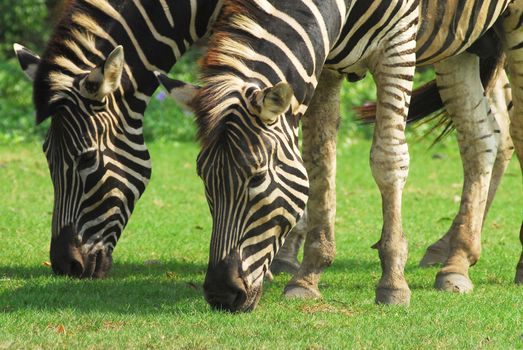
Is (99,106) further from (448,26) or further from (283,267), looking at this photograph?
(448,26)

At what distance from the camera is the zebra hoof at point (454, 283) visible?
24.1ft

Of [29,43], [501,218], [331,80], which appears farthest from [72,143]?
[29,43]

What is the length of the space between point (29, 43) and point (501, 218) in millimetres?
12535

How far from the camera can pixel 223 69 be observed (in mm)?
6012

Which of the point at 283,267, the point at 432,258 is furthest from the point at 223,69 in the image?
the point at 432,258

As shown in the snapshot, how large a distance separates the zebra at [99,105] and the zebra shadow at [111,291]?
25cm

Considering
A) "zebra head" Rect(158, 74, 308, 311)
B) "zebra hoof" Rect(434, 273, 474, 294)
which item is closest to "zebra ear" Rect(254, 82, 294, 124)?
"zebra head" Rect(158, 74, 308, 311)

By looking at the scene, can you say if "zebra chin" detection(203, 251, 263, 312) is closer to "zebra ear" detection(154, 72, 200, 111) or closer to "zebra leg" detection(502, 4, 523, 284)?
"zebra ear" detection(154, 72, 200, 111)

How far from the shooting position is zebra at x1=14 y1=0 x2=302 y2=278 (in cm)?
716

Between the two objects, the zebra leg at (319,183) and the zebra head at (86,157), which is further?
the zebra head at (86,157)

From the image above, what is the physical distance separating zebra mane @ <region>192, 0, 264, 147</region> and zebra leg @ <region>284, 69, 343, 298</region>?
1.42m

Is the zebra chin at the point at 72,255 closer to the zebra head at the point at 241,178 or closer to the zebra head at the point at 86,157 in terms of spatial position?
the zebra head at the point at 86,157

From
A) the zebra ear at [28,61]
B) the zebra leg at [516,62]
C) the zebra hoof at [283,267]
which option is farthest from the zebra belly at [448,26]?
the zebra ear at [28,61]

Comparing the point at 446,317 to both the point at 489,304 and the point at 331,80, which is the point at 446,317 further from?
the point at 331,80
